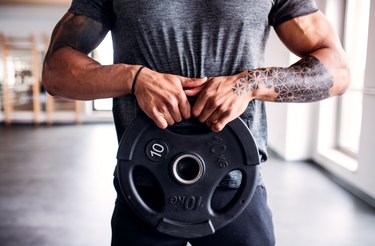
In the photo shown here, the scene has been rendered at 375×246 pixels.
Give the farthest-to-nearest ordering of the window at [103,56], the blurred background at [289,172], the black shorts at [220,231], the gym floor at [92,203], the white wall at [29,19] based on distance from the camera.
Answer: the window at [103,56] < the white wall at [29,19] < the blurred background at [289,172] < the gym floor at [92,203] < the black shorts at [220,231]

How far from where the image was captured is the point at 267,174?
3.74 m

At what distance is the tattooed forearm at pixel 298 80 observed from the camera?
0.72m

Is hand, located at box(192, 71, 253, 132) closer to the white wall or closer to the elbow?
the elbow

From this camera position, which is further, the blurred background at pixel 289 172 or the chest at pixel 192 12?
the blurred background at pixel 289 172

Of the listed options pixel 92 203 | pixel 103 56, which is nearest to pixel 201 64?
pixel 92 203

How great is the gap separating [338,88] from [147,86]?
16.4 inches

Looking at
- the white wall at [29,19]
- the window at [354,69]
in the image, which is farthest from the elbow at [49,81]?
the white wall at [29,19]

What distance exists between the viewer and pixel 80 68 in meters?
0.75

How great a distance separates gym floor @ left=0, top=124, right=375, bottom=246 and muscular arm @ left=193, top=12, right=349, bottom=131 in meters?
1.84

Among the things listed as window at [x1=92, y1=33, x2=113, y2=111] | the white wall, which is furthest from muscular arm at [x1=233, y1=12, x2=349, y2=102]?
the white wall

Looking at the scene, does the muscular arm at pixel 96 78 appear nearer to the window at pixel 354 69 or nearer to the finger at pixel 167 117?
the finger at pixel 167 117

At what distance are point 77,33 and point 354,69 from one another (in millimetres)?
3429

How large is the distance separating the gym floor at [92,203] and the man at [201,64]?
1.77m

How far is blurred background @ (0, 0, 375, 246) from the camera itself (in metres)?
2.55
